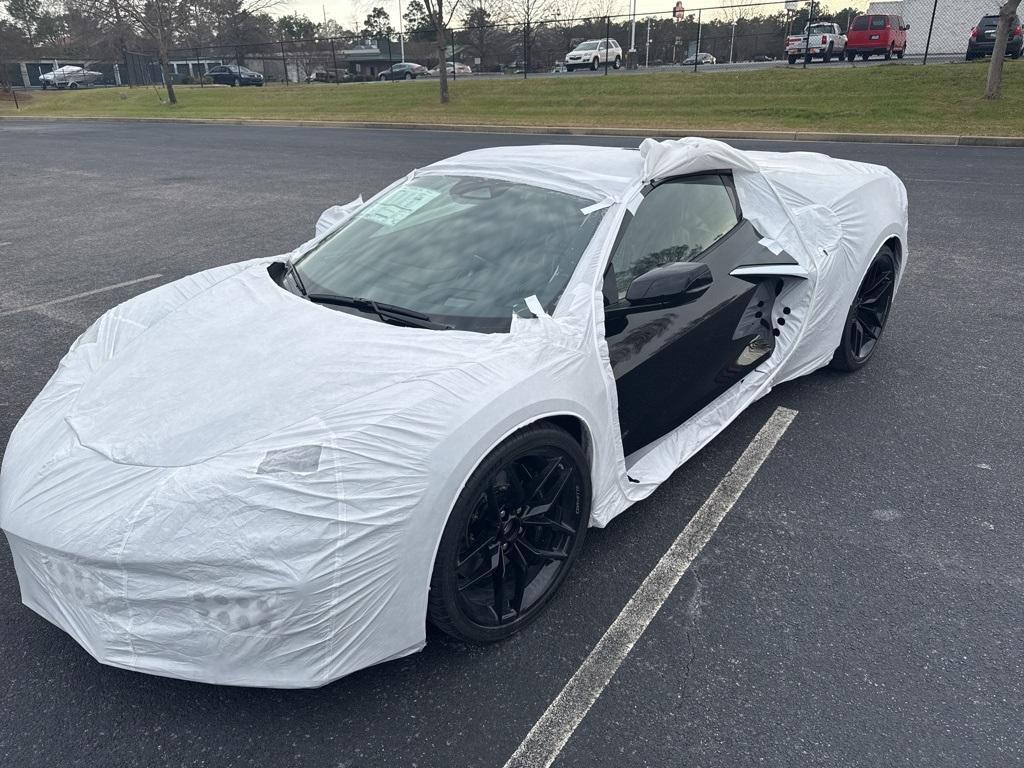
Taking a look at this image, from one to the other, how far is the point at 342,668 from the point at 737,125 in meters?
17.9

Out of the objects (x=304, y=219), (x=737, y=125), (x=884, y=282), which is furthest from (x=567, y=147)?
(x=737, y=125)

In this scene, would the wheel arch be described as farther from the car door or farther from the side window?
the side window

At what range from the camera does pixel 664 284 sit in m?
2.76

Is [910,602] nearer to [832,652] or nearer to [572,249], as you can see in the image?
[832,652]

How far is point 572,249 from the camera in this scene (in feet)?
9.39

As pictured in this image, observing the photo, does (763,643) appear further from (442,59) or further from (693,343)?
(442,59)

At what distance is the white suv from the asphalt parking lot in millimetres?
33534

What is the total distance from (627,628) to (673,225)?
1.74 m

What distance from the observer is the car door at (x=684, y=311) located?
112 inches

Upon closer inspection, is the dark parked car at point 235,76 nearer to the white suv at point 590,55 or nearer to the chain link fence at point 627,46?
the chain link fence at point 627,46

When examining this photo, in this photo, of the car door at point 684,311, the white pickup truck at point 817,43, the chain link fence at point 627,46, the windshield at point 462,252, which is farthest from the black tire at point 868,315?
the white pickup truck at point 817,43

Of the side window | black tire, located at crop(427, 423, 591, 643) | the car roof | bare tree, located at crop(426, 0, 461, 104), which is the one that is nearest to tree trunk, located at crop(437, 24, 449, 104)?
bare tree, located at crop(426, 0, 461, 104)

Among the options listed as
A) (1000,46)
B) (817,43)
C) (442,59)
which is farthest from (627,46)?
(1000,46)

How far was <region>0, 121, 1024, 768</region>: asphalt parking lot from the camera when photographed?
2078 mm
